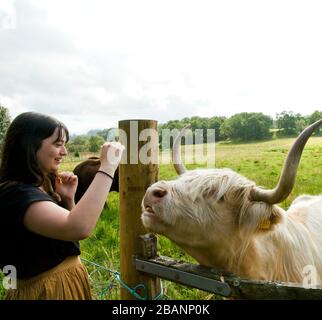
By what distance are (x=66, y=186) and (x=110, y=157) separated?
A: 2.01 feet

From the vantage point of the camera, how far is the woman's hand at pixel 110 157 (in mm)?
1907

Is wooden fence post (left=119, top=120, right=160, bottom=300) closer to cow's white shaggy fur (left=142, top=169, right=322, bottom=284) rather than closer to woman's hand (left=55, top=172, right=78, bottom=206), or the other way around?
cow's white shaggy fur (left=142, top=169, right=322, bottom=284)

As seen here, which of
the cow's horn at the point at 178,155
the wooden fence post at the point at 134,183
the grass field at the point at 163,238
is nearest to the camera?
the wooden fence post at the point at 134,183

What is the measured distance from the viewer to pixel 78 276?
2184 mm

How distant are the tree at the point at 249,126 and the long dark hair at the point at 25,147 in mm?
10134

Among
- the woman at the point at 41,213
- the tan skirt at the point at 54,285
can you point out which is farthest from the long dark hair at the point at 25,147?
the tan skirt at the point at 54,285

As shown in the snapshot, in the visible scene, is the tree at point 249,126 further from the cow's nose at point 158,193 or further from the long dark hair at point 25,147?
the long dark hair at point 25,147

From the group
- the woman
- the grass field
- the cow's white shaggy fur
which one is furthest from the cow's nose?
the grass field

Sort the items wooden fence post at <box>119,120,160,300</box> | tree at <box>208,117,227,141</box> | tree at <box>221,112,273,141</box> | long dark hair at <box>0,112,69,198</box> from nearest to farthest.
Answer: long dark hair at <box>0,112,69,198</box> → wooden fence post at <box>119,120,160,300</box> → tree at <box>208,117,227,141</box> → tree at <box>221,112,273,141</box>

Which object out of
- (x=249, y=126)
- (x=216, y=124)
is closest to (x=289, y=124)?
(x=249, y=126)

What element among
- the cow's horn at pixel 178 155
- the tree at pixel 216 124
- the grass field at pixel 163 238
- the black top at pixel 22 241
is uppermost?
the tree at pixel 216 124

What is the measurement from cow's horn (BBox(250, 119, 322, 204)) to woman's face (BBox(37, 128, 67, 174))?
1.25 meters

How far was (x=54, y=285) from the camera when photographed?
2.05 metres

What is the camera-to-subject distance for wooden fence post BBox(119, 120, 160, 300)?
246cm
